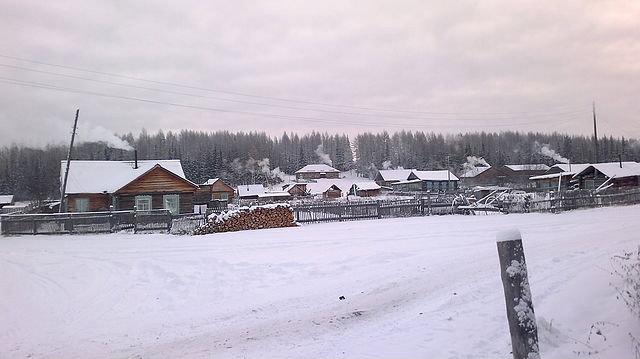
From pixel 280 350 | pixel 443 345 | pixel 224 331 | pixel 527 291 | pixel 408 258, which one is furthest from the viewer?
pixel 408 258

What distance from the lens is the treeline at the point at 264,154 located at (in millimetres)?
116500

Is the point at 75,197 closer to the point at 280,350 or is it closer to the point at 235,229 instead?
the point at 235,229

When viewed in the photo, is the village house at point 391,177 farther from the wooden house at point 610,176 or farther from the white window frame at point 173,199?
the white window frame at point 173,199

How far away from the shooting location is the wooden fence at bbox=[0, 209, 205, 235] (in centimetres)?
2775

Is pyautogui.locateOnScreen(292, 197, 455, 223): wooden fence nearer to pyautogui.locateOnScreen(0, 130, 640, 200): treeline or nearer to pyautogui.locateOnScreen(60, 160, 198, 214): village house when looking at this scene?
pyautogui.locateOnScreen(60, 160, 198, 214): village house

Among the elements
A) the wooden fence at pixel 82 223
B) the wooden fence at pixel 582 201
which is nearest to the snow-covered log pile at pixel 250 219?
the wooden fence at pixel 82 223

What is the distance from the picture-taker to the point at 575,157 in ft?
461

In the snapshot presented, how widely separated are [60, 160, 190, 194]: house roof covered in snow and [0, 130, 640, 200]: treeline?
61811 millimetres

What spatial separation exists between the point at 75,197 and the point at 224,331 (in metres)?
39.4

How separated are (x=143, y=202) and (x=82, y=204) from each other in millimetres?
5510

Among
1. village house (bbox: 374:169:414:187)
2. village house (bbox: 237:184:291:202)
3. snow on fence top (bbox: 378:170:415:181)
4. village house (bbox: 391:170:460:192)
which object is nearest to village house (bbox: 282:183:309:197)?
village house (bbox: 237:184:291:202)

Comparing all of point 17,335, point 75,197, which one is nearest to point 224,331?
point 17,335

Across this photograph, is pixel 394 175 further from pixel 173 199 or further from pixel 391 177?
pixel 173 199

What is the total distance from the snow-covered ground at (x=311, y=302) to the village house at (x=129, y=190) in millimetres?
24948
